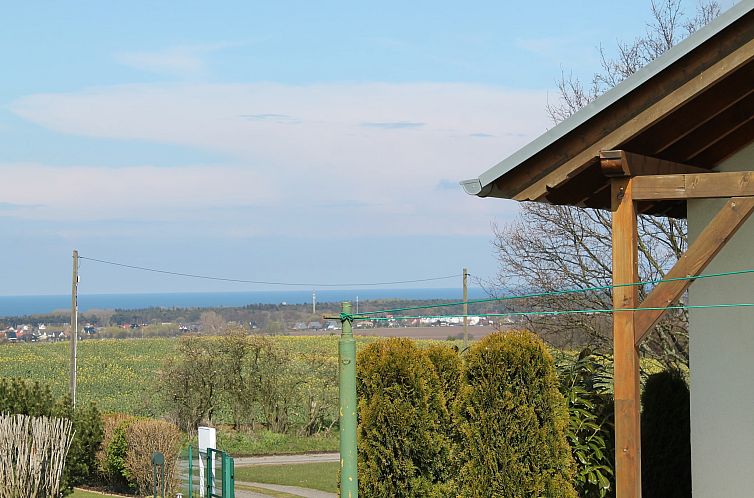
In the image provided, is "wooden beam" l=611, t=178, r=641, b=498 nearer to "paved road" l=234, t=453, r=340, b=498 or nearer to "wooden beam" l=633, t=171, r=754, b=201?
"wooden beam" l=633, t=171, r=754, b=201

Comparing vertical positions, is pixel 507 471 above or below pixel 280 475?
above

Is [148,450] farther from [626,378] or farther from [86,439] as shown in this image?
[626,378]

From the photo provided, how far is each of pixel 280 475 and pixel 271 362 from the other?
6.57 meters

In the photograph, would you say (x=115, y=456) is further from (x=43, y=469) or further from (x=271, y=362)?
(x=271, y=362)

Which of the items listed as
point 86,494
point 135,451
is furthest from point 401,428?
point 86,494

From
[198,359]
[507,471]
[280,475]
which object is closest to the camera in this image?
[507,471]

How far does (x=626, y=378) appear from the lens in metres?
6.72

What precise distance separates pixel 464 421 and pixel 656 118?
3.44 meters

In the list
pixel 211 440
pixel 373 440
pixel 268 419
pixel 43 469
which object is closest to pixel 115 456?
pixel 43 469

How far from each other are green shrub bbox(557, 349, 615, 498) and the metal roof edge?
2918 mm

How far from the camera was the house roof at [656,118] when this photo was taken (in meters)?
6.52

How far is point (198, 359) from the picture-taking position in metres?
28.1

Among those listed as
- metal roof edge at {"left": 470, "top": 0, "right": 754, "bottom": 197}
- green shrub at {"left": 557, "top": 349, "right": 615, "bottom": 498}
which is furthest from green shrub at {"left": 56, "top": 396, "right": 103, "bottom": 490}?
metal roof edge at {"left": 470, "top": 0, "right": 754, "bottom": 197}

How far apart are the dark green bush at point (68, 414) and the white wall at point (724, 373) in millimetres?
10559
